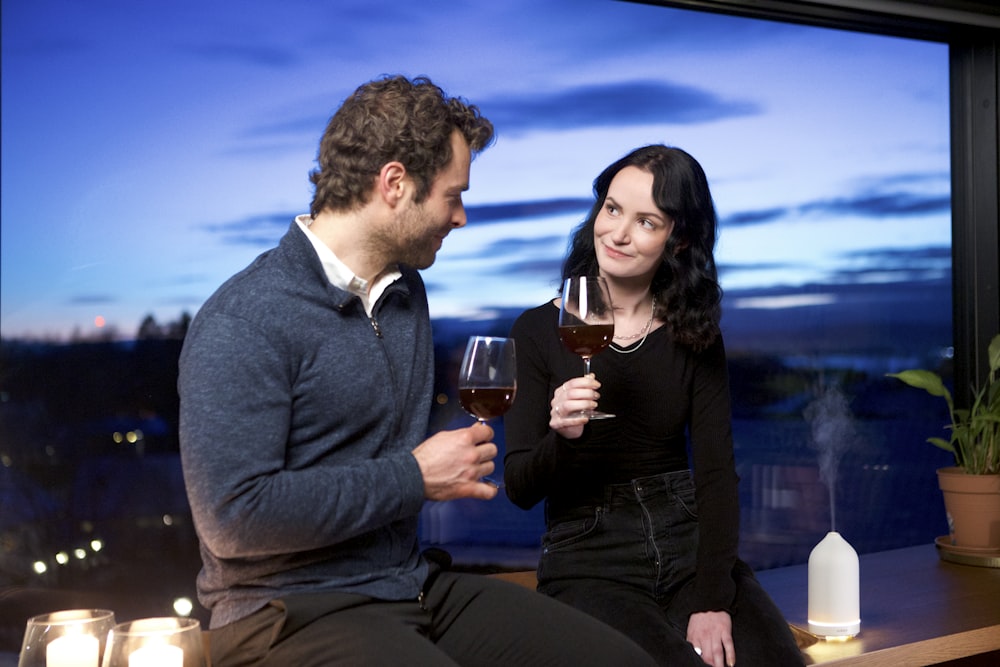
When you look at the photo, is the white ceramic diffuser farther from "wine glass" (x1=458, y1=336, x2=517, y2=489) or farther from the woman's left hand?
"wine glass" (x1=458, y1=336, x2=517, y2=489)

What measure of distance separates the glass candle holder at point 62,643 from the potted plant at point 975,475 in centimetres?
257

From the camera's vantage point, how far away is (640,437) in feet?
7.38

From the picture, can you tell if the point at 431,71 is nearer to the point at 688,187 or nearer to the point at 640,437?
the point at 688,187

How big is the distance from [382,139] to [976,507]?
2484mm

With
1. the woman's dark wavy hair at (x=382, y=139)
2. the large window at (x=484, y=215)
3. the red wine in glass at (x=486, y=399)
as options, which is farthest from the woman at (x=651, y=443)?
the large window at (x=484, y=215)

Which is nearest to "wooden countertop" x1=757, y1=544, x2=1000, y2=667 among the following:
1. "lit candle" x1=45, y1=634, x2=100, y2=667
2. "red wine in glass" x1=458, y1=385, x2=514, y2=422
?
"red wine in glass" x1=458, y1=385, x2=514, y2=422

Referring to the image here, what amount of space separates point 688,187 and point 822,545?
3.21ft

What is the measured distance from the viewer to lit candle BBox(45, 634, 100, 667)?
1.58 metres

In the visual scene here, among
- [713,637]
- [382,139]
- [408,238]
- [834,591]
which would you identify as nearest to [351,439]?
[408,238]

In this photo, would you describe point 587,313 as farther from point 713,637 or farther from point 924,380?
point 924,380

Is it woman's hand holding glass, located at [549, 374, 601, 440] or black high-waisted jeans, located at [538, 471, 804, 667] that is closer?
woman's hand holding glass, located at [549, 374, 601, 440]

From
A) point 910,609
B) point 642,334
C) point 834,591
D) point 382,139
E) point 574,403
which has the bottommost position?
point 910,609

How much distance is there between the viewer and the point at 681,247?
2332 mm

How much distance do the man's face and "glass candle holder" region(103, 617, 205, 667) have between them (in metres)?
0.72
